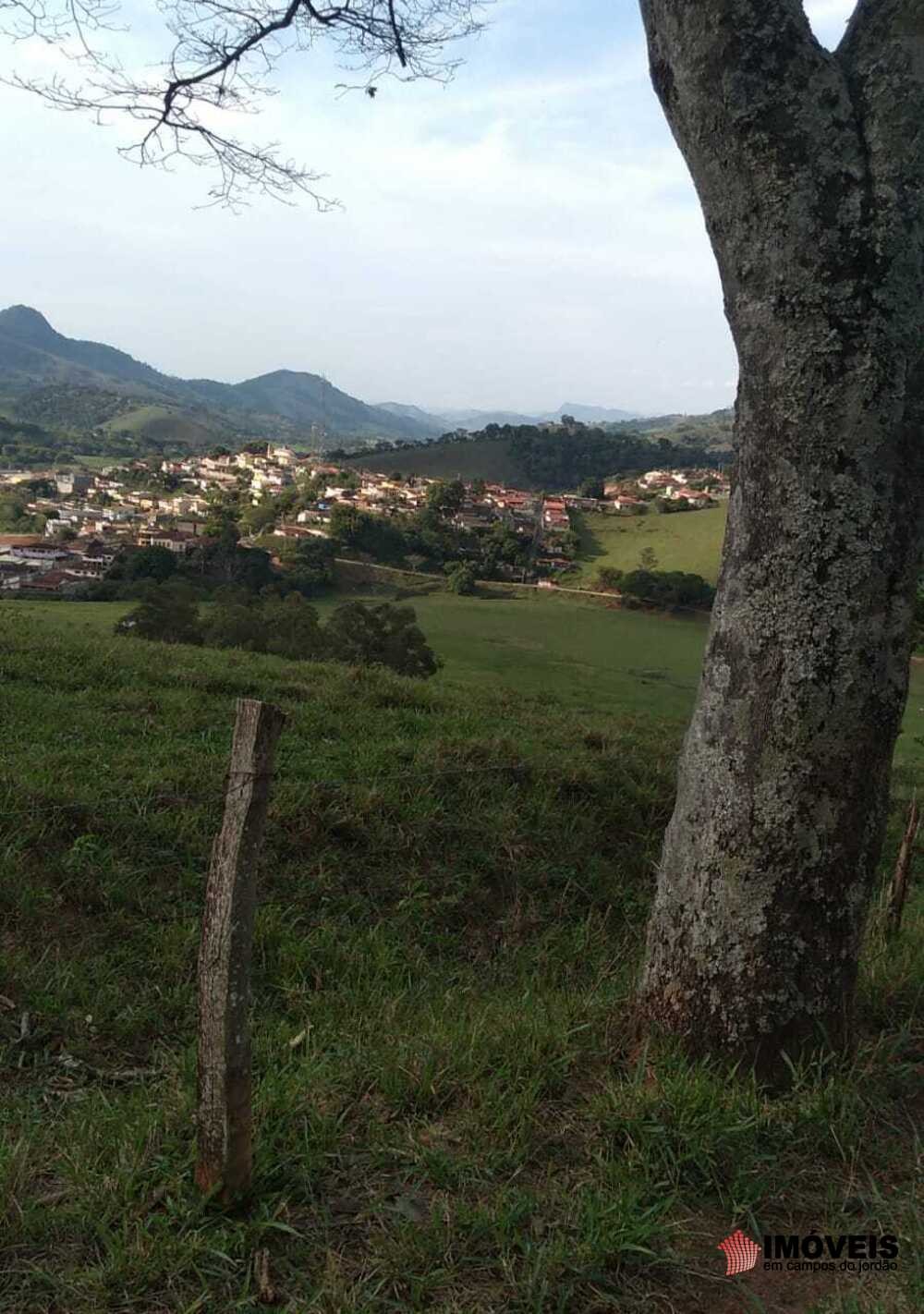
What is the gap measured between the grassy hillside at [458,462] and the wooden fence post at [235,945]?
93.9 meters

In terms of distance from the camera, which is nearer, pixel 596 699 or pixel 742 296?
pixel 742 296

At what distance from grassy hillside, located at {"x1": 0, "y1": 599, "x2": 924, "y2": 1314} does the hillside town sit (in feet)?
105

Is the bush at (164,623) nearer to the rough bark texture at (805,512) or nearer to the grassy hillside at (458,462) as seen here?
the rough bark texture at (805,512)

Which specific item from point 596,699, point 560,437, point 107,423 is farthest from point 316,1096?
point 107,423

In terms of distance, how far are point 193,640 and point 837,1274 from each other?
703 inches

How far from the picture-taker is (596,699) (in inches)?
1019

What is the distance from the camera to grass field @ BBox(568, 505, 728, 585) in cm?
5528

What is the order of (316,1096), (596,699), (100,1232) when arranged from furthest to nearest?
1. (596,699)
2. (316,1096)
3. (100,1232)

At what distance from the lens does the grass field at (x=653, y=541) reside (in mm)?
55281

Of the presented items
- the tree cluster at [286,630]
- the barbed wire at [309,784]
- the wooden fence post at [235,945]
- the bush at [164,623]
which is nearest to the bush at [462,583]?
the tree cluster at [286,630]

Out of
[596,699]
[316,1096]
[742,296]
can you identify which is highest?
[742,296]

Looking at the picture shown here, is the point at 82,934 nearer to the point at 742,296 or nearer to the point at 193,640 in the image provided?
the point at 742,296

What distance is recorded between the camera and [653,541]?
204 feet

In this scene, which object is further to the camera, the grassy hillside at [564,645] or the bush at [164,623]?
the grassy hillside at [564,645]
